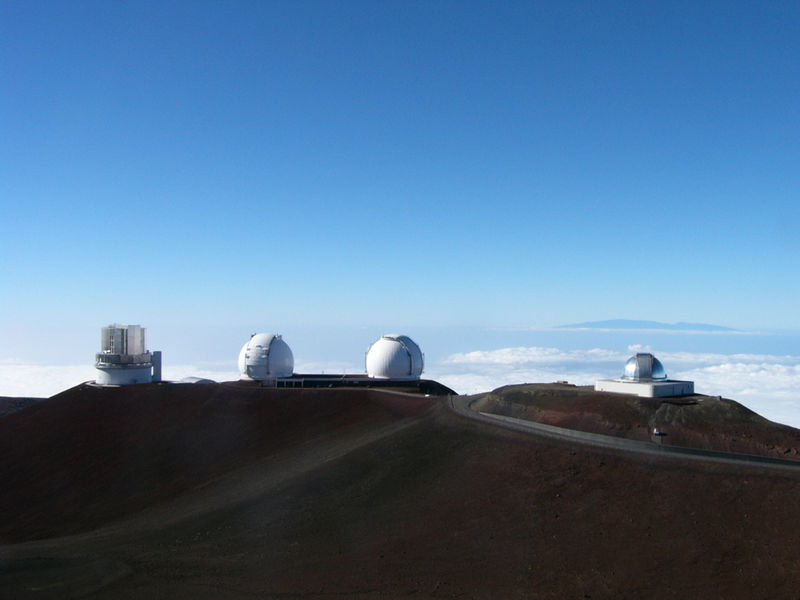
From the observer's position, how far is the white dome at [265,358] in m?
36.8

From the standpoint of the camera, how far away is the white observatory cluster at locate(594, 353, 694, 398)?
2433cm

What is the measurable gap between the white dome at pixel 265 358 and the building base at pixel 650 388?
18.2 meters

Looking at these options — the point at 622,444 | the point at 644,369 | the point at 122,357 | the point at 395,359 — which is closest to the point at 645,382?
the point at 644,369

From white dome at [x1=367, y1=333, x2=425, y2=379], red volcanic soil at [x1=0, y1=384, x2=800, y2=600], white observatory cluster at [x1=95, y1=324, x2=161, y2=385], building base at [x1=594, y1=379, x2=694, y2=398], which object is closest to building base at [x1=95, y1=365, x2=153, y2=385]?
white observatory cluster at [x1=95, y1=324, x2=161, y2=385]

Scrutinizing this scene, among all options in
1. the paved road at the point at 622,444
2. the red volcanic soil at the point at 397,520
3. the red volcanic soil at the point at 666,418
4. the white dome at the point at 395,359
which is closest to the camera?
the red volcanic soil at the point at 397,520

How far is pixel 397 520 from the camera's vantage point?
17250 mm

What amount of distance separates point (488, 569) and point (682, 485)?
6.07 meters

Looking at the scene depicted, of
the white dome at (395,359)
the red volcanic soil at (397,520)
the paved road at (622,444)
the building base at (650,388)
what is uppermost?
the white dome at (395,359)

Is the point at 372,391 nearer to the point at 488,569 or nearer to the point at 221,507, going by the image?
the point at 221,507

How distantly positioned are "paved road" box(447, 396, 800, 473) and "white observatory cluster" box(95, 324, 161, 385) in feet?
63.7

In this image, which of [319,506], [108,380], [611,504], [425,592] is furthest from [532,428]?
[108,380]

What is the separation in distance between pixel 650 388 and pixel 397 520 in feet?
37.9

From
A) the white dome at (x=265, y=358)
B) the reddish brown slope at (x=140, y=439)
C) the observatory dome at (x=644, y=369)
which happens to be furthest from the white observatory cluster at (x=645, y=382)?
the white dome at (x=265, y=358)

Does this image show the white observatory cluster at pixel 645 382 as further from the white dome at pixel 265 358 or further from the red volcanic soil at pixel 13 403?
the red volcanic soil at pixel 13 403
